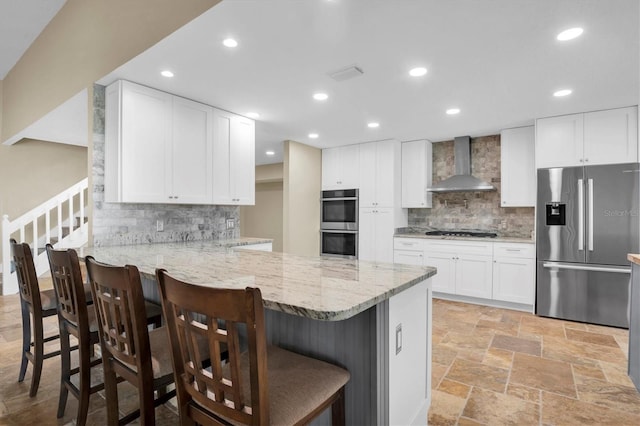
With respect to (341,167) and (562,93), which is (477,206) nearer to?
(562,93)

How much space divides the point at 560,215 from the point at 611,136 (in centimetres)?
97

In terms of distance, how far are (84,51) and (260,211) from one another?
20.2ft

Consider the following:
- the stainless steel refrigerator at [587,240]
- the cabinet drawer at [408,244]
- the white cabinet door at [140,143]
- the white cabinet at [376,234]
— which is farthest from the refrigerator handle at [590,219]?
the white cabinet door at [140,143]

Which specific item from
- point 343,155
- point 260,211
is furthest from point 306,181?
point 260,211

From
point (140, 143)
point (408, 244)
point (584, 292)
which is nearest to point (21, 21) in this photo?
point (140, 143)

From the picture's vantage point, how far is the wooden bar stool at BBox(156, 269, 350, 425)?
2.89ft

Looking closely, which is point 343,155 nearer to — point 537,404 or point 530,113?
point 530,113

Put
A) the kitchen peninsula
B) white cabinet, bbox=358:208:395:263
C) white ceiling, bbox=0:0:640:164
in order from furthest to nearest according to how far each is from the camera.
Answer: white cabinet, bbox=358:208:395:263
white ceiling, bbox=0:0:640:164
the kitchen peninsula

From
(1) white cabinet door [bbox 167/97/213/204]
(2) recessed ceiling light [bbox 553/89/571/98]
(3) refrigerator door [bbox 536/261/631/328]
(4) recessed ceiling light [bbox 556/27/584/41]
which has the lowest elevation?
(3) refrigerator door [bbox 536/261/631/328]

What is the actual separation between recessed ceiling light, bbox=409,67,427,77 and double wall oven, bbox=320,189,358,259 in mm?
2814

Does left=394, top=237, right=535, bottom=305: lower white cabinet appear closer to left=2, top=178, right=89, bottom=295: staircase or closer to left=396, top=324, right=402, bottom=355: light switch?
left=396, top=324, right=402, bottom=355: light switch

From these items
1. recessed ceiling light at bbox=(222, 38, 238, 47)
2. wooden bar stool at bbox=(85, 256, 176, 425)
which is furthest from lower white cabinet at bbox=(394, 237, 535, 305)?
wooden bar stool at bbox=(85, 256, 176, 425)

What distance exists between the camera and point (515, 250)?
4.08m

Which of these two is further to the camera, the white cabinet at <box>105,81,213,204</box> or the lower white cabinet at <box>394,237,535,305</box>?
the lower white cabinet at <box>394,237,535,305</box>
